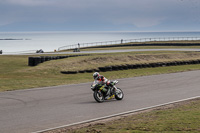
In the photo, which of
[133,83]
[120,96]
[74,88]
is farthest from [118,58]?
[120,96]

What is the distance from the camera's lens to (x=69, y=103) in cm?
1439

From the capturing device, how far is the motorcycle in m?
14.6

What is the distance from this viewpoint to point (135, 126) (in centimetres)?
930

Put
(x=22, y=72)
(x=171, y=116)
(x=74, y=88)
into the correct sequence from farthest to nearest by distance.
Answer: (x=22, y=72), (x=74, y=88), (x=171, y=116)

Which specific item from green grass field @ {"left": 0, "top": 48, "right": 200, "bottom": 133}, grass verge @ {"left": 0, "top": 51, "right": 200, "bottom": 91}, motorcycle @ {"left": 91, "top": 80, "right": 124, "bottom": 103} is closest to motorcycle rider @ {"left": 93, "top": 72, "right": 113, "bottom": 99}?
motorcycle @ {"left": 91, "top": 80, "right": 124, "bottom": 103}

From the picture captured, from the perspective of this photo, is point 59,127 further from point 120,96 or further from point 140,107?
point 120,96

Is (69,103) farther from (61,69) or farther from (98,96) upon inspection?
(61,69)

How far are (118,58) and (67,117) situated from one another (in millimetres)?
27442

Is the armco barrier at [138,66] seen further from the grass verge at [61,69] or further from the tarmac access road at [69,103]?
the tarmac access road at [69,103]

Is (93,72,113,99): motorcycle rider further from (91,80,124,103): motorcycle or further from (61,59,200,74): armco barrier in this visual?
(61,59,200,74): armco barrier

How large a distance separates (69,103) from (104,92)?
1738 mm

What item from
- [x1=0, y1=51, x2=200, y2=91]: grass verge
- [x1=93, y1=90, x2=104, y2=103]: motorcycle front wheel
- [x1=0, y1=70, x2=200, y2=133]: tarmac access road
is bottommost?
[x1=0, y1=70, x2=200, y2=133]: tarmac access road

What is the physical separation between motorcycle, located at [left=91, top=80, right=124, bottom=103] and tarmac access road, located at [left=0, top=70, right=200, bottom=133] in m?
0.27

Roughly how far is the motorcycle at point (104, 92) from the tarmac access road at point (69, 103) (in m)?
0.27
